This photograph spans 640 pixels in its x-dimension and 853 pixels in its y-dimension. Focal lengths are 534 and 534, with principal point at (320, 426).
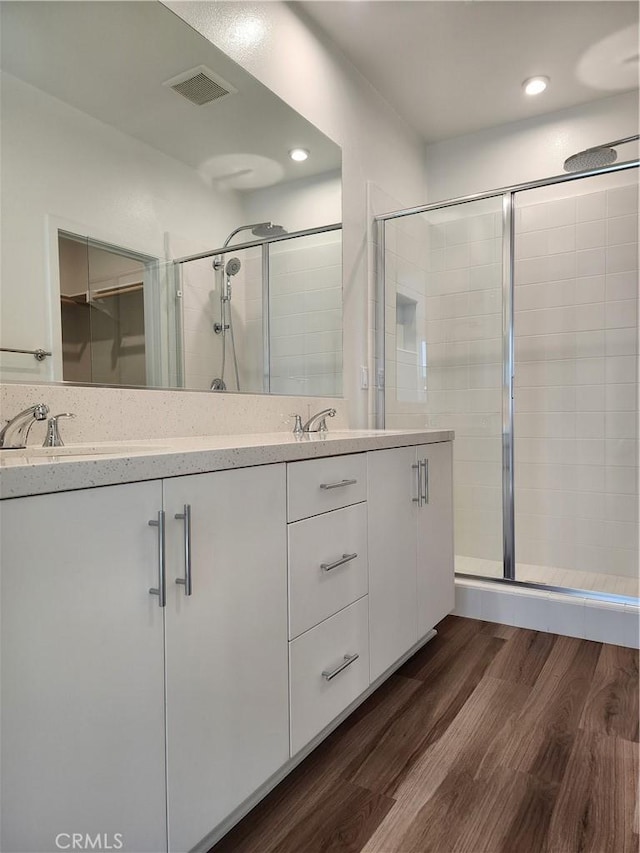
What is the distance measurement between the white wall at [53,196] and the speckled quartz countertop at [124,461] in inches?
10.5

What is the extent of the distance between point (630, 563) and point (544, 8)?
256 cm

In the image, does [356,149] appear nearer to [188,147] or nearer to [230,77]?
[230,77]

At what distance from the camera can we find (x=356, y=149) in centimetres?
254

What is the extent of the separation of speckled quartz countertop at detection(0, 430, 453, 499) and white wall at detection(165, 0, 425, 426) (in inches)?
47.2

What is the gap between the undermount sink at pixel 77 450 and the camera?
3.63 ft

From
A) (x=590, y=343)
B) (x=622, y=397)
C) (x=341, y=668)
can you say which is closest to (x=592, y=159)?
(x=590, y=343)

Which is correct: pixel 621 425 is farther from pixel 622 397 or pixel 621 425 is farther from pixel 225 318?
pixel 225 318

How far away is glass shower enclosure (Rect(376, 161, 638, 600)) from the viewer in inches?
106

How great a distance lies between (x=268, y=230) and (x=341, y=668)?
1542 mm

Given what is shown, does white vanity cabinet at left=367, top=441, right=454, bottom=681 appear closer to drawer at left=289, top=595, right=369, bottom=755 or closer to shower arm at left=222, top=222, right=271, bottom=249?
drawer at left=289, top=595, right=369, bottom=755

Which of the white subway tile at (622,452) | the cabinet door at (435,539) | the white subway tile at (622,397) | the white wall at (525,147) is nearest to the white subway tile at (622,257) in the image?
the white wall at (525,147)

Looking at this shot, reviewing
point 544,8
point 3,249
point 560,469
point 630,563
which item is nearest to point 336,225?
point 544,8

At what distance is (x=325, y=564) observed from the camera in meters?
1.33

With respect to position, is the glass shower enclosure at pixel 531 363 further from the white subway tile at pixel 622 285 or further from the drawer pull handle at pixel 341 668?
the drawer pull handle at pixel 341 668
